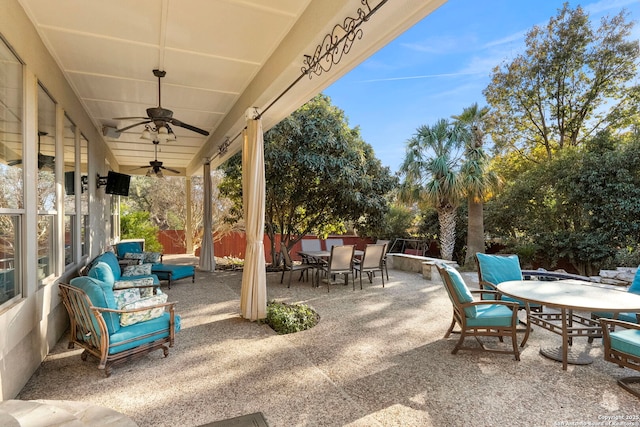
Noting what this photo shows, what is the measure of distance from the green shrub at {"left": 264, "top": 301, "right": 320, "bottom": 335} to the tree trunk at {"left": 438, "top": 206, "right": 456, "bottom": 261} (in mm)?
6961

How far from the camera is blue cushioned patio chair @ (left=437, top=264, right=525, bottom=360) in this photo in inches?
125

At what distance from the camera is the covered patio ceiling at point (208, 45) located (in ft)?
8.45

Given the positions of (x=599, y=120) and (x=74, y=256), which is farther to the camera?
(x=599, y=120)

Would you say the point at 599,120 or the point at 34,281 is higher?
the point at 599,120

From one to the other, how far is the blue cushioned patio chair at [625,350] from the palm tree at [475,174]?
7.14m

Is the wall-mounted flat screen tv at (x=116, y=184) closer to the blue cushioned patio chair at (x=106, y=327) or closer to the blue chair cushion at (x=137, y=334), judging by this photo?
the blue cushioned patio chair at (x=106, y=327)

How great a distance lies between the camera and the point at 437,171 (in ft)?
32.3

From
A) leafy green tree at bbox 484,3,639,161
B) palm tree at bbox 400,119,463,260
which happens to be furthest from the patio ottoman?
leafy green tree at bbox 484,3,639,161

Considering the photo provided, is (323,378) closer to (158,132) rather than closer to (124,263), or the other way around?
(158,132)

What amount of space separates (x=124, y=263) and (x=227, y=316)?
11.5ft

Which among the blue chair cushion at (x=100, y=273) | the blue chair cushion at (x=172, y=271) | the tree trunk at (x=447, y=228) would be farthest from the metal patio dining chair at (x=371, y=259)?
the tree trunk at (x=447, y=228)

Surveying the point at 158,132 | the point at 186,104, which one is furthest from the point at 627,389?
the point at 186,104

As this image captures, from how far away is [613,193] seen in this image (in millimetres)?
7668

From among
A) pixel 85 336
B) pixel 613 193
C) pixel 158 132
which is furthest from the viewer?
pixel 613 193
